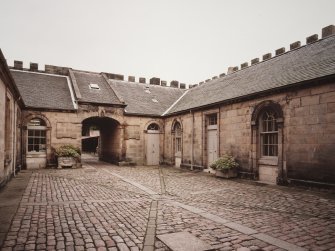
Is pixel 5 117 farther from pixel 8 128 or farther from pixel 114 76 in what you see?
pixel 114 76

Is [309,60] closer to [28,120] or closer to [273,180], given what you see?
[273,180]

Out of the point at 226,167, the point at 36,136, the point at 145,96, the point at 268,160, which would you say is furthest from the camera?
the point at 145,96

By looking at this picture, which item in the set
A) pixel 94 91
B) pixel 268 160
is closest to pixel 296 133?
pixel 268 160

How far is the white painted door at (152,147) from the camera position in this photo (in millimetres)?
20062

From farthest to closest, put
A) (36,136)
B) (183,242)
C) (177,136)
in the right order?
(177,136) → (36,136) → (183,242)

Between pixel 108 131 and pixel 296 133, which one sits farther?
pixel 108 131

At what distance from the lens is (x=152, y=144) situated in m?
20.2

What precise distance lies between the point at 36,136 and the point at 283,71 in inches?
584

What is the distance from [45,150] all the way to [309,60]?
15705 millimetres

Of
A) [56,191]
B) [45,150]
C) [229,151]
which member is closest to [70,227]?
[56,191]

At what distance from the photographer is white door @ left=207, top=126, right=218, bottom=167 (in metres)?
14.9

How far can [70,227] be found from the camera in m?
5.18

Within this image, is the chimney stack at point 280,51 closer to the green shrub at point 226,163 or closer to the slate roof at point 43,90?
the green shrub at point 226,163

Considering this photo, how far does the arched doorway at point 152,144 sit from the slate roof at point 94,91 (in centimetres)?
327
